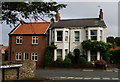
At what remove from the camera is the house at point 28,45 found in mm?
37875

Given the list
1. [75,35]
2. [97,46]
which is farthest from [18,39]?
[97,46]

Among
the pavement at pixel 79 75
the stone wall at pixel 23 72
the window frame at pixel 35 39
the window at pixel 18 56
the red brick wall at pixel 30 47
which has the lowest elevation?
the pavement at pixel 79 75

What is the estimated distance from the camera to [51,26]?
38.7 meters

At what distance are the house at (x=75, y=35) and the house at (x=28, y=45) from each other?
173 centimetres

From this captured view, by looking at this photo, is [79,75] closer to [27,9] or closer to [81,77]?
[81,77]

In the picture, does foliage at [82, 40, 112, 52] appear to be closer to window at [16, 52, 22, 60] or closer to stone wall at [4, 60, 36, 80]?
window at [16, 52, 22, 60]

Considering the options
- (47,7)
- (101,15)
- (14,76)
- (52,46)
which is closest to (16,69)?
(14,76)

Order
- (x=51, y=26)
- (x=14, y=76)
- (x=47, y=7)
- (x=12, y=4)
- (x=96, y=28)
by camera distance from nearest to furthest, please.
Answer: (x=12, y=4)
(x=47, y=7)
(x=14, y=76)
(x=96, y=28)
(x=51, y=26)

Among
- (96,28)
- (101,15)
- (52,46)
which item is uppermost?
(101,15)

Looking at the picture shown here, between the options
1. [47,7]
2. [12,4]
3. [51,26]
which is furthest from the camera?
[51,26]

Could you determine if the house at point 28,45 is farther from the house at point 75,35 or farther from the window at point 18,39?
the house at point 75,35

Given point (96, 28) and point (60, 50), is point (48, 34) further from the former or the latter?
point (96, 28)

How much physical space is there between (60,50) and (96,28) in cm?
694

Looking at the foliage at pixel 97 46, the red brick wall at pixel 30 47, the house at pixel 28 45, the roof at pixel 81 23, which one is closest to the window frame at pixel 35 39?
the house at pixel 28 45
